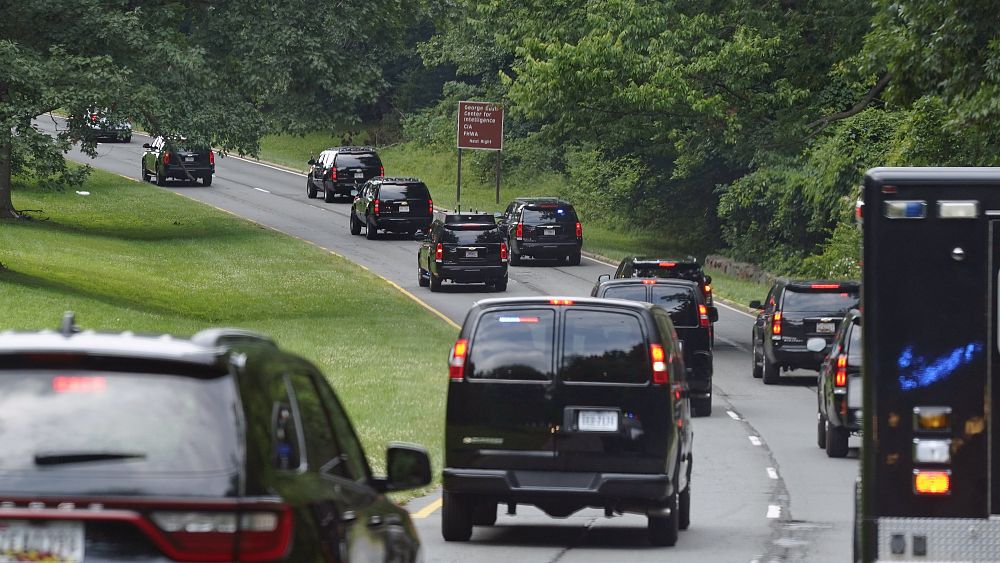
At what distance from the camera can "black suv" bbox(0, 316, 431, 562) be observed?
18.0 feet

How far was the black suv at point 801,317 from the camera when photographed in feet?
95.7

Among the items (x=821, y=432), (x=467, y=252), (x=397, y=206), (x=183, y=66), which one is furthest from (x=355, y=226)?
(x=821, y=432)

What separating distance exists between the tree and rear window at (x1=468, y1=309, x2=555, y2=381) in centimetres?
2059

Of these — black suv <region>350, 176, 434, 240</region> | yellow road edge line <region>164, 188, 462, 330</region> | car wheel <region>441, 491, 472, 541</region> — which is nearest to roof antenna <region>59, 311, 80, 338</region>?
car wheel <region>441, 491, 472, 541</region>

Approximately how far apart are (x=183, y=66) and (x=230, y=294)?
292 inches

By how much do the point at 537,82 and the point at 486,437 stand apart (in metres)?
25.2

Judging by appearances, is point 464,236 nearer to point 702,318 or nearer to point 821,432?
point 702,318

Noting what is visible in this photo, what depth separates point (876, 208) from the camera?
370 inches

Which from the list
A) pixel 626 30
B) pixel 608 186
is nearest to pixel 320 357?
pixel 626 30

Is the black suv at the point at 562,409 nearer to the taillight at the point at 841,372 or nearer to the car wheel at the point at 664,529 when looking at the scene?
the car wheel at the point at 664,529

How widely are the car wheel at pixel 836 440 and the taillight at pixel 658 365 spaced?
288 inches

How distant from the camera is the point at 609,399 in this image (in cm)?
1321

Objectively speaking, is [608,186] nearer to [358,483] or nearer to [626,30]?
[626,30]

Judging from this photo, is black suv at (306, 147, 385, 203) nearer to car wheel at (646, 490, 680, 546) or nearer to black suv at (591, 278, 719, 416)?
black suv at (591, 278, 719, 416)
